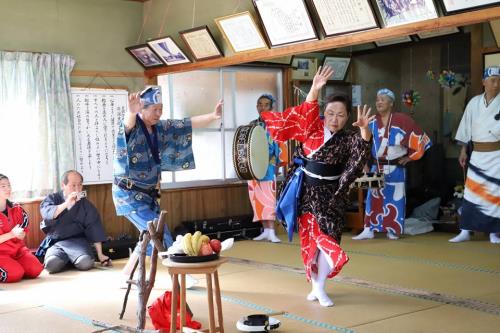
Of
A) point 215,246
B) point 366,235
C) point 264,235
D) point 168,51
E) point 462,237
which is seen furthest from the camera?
point 264,235

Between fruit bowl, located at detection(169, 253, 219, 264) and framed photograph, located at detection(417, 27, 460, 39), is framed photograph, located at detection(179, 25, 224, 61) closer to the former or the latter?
framed photograph, located at detection(417, 27, 460, 39)

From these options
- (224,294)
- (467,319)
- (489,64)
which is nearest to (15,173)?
(224,294)

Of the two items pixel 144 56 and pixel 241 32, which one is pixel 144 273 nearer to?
pixel 241 32

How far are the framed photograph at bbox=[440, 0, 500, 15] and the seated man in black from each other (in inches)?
132

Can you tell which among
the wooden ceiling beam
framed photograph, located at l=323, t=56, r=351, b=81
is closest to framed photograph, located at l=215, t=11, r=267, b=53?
the wooden ceiling beam

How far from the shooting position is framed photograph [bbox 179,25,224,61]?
20.3 feet

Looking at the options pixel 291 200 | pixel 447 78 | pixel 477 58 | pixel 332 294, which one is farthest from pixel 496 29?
pixel 332 294

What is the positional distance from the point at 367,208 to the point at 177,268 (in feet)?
14.4

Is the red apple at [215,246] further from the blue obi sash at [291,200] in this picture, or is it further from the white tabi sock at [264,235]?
the white tabi sock at [264,235]

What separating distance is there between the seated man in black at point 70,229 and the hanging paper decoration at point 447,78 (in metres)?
4.40

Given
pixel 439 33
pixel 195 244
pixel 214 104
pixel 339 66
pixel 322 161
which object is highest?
pixel 439 33

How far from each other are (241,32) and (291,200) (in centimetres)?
Answer: 186

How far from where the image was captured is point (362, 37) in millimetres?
4918

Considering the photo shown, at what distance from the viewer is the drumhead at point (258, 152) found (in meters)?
6.42
